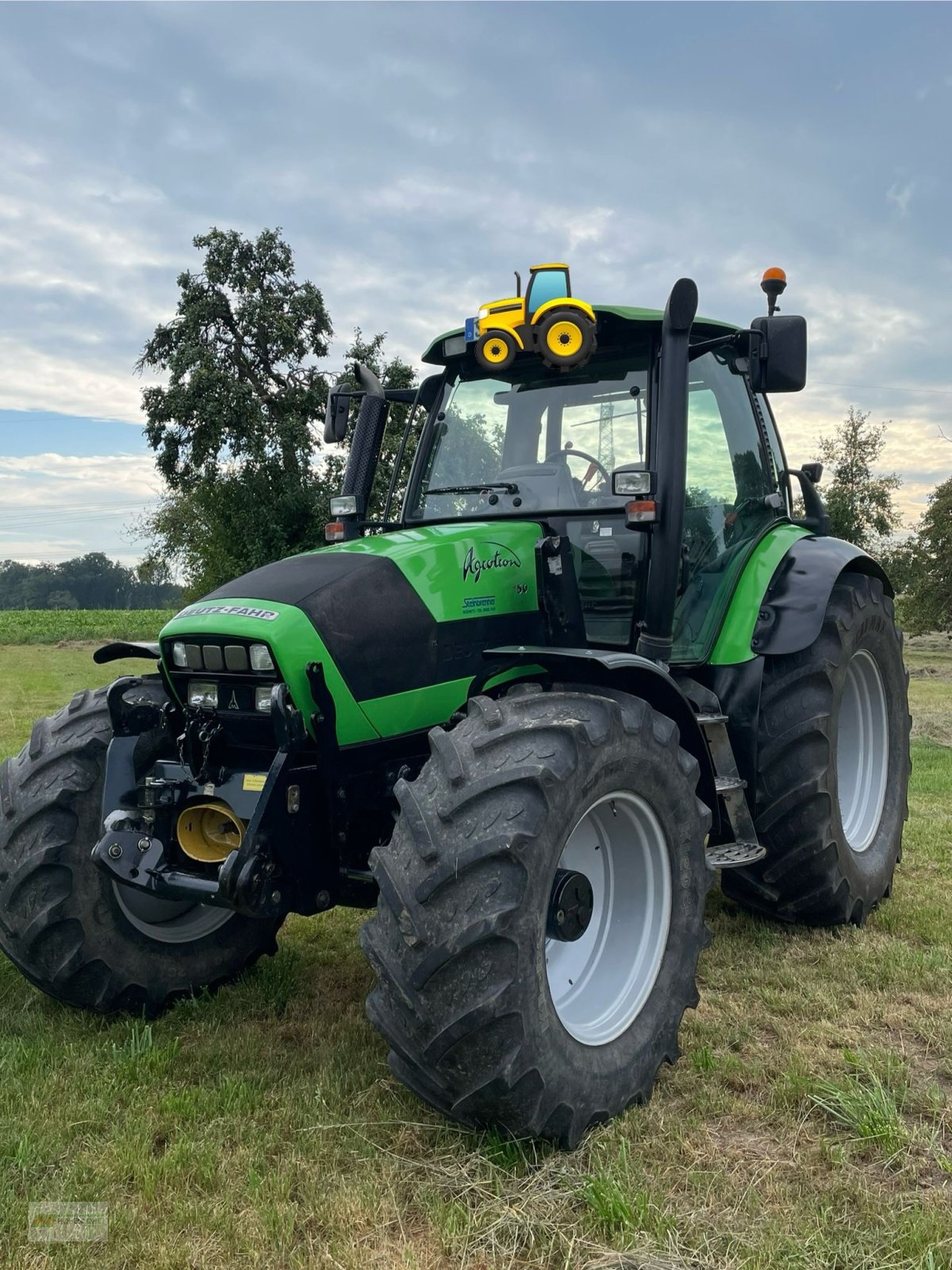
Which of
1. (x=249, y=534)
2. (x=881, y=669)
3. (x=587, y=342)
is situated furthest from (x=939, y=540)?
(x=587, y=342)

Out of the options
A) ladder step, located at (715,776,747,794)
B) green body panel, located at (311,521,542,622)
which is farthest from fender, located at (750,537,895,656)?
green body panel, located at (311,521,542,622)

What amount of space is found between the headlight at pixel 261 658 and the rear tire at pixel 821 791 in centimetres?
226

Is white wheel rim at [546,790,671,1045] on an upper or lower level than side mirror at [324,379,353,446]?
lower

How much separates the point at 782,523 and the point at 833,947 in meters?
2.01

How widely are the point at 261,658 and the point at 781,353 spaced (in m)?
2.46

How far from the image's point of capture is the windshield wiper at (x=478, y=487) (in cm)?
417

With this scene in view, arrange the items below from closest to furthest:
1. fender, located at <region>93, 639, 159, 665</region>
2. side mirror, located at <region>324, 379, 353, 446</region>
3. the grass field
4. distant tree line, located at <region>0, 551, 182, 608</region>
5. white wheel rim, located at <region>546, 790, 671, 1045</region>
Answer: the grass field
white wheel rim, located at <region>546, 790, 671, 1045</region>
fender, located at <region>93, 639, 159, 665</region>
side mirror, located at <region>324, 379, 353, 446</region>
distant tree line, located at <region>0, 551, 182, 608</region>

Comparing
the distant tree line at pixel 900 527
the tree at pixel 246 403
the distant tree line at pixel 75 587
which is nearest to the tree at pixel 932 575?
the distant tree line at pixel 900 527

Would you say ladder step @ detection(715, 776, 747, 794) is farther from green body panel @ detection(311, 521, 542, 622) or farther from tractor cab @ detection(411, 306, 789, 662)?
green body panel @ detection(311, 521, 542, 622)

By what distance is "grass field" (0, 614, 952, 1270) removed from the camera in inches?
95.3

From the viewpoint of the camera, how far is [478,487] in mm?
4270

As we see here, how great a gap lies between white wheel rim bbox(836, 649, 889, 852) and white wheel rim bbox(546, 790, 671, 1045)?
2.17 meters

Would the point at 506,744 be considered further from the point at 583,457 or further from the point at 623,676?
the point at 583,457

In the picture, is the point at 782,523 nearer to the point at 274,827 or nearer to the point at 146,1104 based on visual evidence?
the point at 274,827
